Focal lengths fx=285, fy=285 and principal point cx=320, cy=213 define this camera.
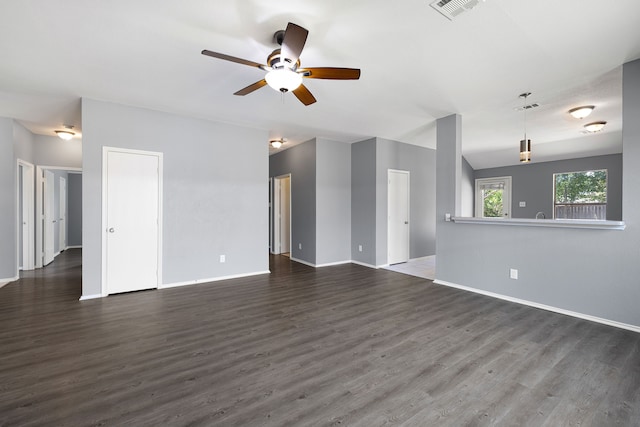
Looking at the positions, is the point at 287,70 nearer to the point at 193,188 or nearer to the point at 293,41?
the point at 293,41

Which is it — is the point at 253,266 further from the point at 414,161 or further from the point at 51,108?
the point at 414,161

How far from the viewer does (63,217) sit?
24.9ft

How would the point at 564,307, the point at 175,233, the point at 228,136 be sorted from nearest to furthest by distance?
the point at 564,307, the point at 175,233, the point at 228,136

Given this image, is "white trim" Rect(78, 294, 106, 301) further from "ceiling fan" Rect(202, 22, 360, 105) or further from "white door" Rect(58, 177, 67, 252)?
"white door" Rect(58, 177, 67, 252)

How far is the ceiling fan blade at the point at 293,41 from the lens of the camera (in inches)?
75.8

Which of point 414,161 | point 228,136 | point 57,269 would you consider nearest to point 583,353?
point 414,161

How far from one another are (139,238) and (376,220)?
411 cm

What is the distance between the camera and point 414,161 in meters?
6.47

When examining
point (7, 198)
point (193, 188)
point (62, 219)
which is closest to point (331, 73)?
point (193, 188)

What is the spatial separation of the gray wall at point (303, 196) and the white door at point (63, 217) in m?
5.87

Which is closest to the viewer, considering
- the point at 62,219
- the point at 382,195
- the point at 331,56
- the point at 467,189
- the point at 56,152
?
the point at 331,56

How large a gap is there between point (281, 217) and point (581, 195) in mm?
7280

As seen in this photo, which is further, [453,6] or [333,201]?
[333,201]

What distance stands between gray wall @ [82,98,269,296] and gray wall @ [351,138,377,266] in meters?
2.06
